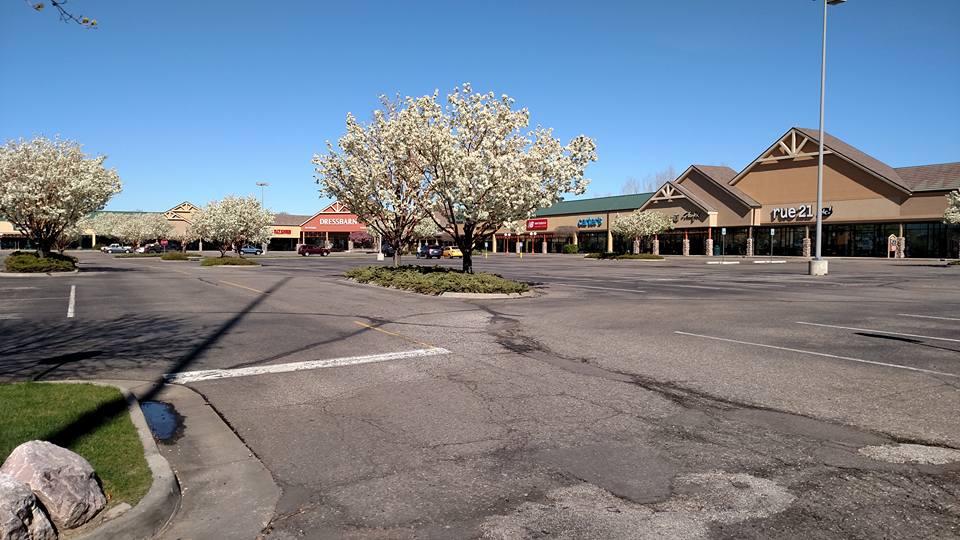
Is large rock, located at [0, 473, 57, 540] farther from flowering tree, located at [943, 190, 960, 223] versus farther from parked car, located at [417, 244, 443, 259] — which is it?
parked car, located at [417, 244, 443, 259]

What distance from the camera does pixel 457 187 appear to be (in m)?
20.8

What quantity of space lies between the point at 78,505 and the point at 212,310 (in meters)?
13.0

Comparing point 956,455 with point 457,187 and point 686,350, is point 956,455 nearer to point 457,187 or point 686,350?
point 686,350

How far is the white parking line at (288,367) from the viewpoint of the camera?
27.6ft

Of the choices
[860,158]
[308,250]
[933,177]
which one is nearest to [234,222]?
[308,250]

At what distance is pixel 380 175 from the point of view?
82.9 feet

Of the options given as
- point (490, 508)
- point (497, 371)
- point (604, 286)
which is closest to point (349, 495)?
point (490, 508)

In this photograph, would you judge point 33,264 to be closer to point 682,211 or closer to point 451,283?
point 451,283

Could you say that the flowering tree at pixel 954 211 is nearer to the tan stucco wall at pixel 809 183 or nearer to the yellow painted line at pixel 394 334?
the tan stucco wall at pixel 809 183

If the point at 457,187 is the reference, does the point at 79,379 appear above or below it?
below

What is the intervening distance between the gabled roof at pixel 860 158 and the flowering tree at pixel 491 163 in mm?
39725

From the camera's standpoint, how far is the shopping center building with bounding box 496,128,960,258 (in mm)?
51250

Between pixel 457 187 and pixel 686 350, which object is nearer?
pixel 686 350

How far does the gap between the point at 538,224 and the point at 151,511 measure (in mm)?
86442
